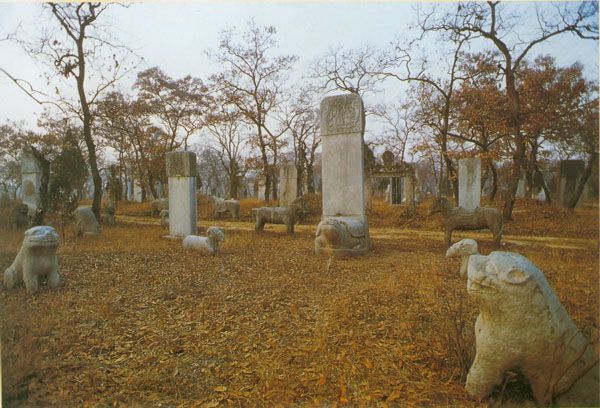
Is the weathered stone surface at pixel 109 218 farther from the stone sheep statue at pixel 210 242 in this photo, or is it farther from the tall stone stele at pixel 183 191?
the stone sheep statue at pixel 210 242

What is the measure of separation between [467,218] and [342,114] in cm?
318

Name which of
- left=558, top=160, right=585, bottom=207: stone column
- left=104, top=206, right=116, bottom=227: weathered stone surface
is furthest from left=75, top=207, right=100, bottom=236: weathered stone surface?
left=558, top=160, right=585, bottom=207: stone column

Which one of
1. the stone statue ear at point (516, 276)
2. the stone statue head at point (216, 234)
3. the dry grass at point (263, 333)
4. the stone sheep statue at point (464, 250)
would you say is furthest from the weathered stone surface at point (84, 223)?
the stone statue ear at point (516, 276)

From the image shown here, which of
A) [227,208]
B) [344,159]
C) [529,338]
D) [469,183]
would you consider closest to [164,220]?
[227,208]

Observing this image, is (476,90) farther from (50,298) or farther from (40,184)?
(40,184)

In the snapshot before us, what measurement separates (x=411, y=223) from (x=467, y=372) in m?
8.61

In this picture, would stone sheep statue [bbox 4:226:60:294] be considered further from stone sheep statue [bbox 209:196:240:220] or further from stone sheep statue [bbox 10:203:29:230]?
stone sheep statue [bbox 209:196:240:220]

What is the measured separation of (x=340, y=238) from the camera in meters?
6.05

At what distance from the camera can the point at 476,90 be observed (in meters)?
6.57

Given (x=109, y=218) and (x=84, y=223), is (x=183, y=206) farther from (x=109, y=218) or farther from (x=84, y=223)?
(x=109, y=218)

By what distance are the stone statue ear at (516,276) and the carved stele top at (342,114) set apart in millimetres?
5291

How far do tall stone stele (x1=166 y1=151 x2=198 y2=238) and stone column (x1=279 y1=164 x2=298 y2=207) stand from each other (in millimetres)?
7758

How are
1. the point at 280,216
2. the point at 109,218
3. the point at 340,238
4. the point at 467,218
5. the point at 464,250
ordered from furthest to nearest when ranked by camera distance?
1. the point at 109,218
2. the point at 280,216
3. the point at 467,218
4. the point at 340,238
5. the point at 464,250

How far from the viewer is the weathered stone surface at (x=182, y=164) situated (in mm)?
8656
